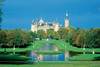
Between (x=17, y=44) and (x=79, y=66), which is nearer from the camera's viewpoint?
(x=79, y=66)

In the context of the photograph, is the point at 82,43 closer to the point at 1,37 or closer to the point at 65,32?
the point at 1,37

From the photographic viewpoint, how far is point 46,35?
171 meters

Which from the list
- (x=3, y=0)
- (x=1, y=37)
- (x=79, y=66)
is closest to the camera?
(x=79, y=66)

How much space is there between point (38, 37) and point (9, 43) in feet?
365

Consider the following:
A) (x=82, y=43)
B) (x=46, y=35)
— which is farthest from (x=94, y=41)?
(x=46, y=35)

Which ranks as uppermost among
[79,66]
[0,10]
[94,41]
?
[0,10]

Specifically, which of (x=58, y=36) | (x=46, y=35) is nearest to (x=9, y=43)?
(x=58, y=36)

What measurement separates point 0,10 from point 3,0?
1.21 meters

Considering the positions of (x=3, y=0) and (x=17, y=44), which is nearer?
(x=3, y=0)

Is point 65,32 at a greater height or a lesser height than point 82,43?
greater

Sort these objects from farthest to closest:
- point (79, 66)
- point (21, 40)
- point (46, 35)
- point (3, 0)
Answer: point (46, 35) < point (21, 40) < point (3, 0) < point (79, 66)

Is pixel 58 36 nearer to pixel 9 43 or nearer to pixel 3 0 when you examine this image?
pixel 9 43

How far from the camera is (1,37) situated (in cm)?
5938

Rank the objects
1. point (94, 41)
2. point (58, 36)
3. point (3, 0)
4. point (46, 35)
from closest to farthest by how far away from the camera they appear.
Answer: point (3, 0) < point (94, 41) < point (58, 36) < point (46, 35)
